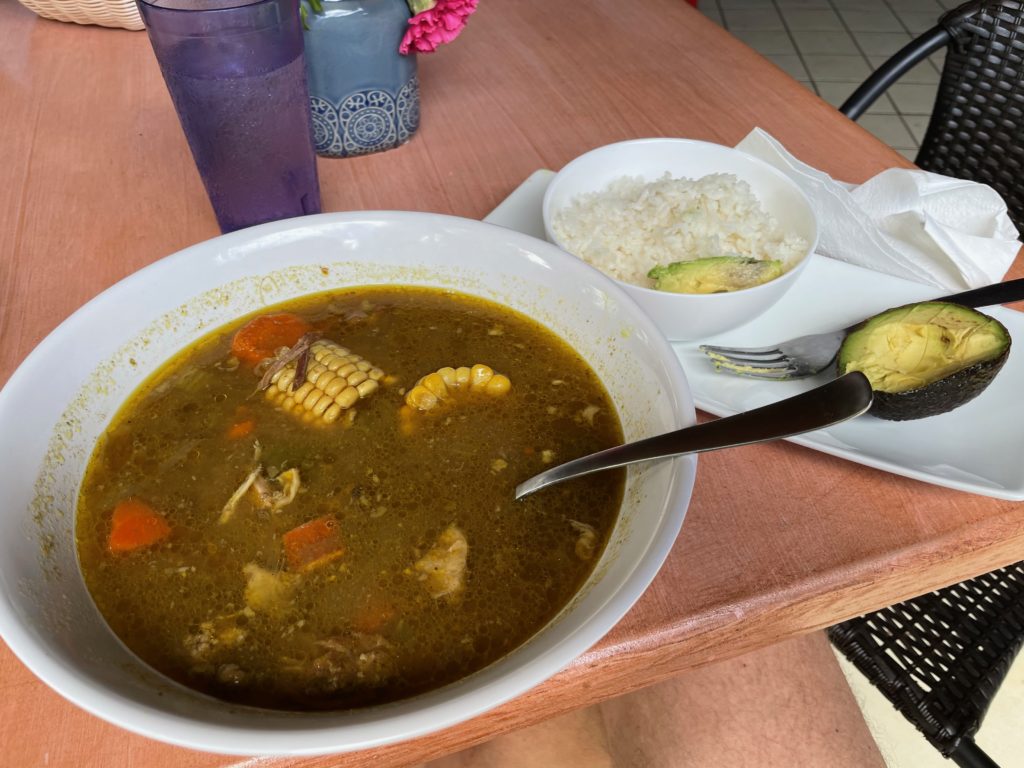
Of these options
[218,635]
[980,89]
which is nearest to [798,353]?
[218,635]

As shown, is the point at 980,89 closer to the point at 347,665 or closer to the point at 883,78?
the point at 883,78

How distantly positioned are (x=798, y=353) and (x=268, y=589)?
0.83m

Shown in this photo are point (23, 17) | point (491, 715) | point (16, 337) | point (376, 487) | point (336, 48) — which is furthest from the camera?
point (23, 17)

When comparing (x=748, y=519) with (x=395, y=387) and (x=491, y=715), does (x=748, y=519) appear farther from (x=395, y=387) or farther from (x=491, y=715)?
(x=395, y=387)

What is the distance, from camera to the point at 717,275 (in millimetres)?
1170

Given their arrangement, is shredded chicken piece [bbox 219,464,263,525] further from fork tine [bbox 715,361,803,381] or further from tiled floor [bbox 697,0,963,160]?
tiled floor [bbox 697,0,963,160]

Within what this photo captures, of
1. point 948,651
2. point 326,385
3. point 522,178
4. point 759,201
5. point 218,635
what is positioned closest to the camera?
point 218,635

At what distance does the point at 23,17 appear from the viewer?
2199 millimetres

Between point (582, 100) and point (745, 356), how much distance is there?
38.9 inches

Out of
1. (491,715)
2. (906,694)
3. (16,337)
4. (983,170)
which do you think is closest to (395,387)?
(491,715)

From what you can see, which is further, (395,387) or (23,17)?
(23,17)

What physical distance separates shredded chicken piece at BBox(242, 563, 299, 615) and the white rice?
0.72 metres

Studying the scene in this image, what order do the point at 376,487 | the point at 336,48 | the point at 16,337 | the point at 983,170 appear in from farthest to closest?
the point at 983,170, the point at 336,48, the point at 16,337, the point at 376,487

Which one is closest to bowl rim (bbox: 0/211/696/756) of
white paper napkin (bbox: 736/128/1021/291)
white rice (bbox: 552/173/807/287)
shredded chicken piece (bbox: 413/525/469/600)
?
shredded chicken piece (bbox: 413/525/469/600)
